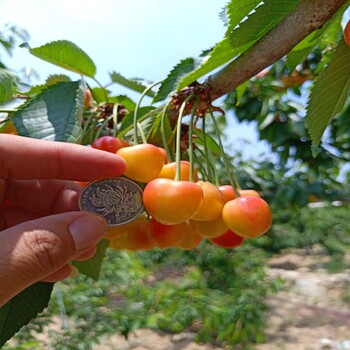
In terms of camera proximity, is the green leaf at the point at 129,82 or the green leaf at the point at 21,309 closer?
the green leaf at the point at 21,309

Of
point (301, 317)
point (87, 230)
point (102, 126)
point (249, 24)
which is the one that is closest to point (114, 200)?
point (87, 230)

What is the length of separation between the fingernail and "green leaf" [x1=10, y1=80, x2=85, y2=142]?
0.11 metres

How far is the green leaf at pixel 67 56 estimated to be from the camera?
31.3 inches

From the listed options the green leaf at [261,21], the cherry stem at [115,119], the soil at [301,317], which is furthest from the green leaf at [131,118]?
the soil at [301,317]

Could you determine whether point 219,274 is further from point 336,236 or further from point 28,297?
point 28,297

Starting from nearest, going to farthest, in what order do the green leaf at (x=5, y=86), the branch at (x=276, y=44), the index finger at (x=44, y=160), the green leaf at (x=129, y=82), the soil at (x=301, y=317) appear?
the branch at (x=276, y=44) < the index finger at (x=44, y=160) < the green leaf at (x=5, y=86) < the green leaf at (x=129, y=82) < the soil at (x=301, y=317)

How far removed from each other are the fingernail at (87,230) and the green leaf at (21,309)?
0.69 ft

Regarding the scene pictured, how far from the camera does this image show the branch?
552 millimetres

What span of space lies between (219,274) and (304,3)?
3.82 metres

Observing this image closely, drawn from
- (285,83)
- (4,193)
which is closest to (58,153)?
(4,193)

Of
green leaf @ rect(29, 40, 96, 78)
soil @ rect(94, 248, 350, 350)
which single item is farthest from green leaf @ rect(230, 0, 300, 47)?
soil @ rect(94, 248, 350, 350)

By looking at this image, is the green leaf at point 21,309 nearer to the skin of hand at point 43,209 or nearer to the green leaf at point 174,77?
the skin of hand at point 43,209

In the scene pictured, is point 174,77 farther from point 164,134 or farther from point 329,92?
point 329,92

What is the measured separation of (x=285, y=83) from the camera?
8.73ft
